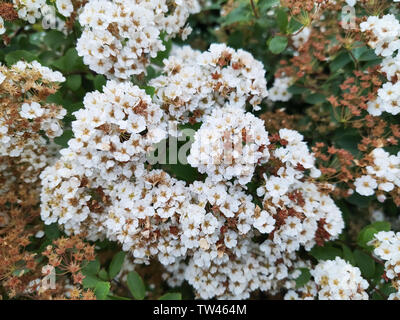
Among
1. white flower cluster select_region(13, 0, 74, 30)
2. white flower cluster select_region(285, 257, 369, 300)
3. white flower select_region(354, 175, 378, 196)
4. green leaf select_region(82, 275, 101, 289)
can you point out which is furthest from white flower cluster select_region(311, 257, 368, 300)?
white flower cluster select_region(13, 0, 74, 30)

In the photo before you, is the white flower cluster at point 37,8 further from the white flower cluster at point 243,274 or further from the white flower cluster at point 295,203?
the white flower cluster at point 243,274

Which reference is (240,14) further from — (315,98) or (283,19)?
(315,98)

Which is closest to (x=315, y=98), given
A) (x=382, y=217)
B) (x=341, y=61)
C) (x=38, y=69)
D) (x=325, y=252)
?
(x=341, y=61)

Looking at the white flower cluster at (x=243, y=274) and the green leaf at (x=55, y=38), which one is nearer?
the white flower cluster at (x=243, y=274)

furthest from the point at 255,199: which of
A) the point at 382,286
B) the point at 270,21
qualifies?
the point at 270,21

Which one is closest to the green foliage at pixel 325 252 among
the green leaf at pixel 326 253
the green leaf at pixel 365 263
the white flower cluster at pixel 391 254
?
the green leaf at pixel 326 253

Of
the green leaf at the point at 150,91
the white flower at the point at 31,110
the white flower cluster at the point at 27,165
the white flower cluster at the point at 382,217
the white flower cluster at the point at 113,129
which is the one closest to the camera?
the white flower cluster at the point at 113,129
